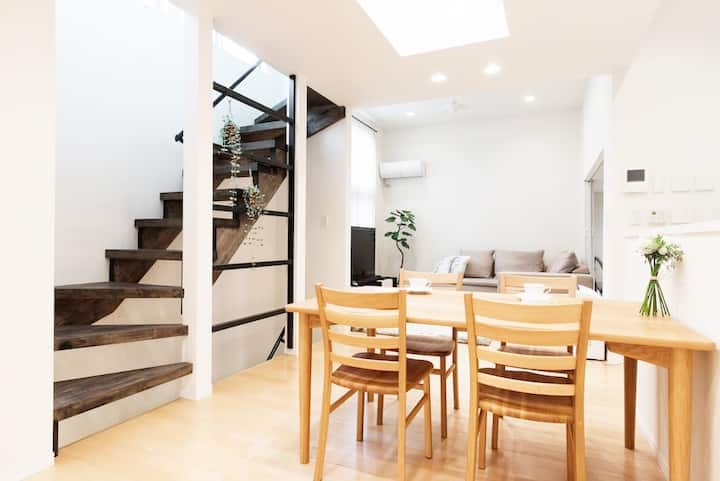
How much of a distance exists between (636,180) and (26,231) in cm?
414

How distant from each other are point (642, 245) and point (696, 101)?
2.47 metres

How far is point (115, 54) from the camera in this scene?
124 inches

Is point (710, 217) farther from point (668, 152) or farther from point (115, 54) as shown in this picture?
point (115, 54)

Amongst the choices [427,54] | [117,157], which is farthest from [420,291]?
[117,157]

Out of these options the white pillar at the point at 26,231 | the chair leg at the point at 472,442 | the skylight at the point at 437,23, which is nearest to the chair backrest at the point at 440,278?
the chair leg at the point at 472,442

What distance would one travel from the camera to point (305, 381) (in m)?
1.99

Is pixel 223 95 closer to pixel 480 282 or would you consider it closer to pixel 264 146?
pixel 264 146

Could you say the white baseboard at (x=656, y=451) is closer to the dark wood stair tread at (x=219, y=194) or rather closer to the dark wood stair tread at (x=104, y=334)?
the dark wood stair tread at (x=104, y=334)

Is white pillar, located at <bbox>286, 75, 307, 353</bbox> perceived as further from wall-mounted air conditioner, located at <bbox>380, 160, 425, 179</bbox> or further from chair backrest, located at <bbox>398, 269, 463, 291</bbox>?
wall-mounted air conditioner, located at <bbox>380, 160, 425, 179</bbox>

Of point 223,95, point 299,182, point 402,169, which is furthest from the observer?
point 402,169

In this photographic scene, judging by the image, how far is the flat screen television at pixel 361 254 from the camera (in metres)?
5.60

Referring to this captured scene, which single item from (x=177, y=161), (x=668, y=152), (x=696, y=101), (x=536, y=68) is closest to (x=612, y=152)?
(x=668, y=152)

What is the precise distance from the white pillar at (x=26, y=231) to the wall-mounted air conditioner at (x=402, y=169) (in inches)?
223

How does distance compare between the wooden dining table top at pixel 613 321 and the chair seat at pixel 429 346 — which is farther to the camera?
the chair seat at pixel 429 346
